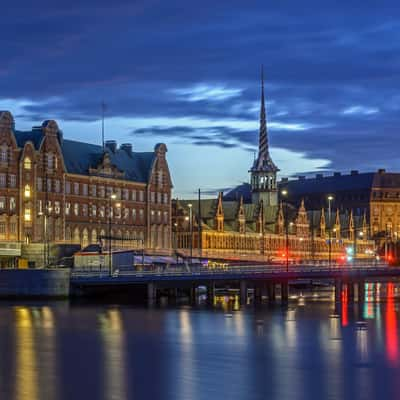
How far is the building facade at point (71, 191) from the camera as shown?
Answer: 16388cm

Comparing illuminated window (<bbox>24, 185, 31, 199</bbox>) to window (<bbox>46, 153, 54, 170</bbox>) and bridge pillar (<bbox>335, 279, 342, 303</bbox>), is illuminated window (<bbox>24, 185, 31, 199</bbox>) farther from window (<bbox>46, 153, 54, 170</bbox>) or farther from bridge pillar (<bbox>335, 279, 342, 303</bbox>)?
bridge pillar (<bbox>335, 279, 342, 303</bbox>)

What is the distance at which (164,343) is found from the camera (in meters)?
85.1

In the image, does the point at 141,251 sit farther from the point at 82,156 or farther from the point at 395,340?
the point at 395,340

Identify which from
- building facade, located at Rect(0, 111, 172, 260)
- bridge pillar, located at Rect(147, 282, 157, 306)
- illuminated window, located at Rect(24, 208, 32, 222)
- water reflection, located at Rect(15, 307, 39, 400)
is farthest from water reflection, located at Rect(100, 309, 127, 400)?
illuminated window, located at Rect(24, 208, 32, 222)

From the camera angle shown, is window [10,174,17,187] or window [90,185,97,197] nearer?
window [10,174,17,187]

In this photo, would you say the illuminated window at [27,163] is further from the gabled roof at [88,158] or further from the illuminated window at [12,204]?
the illuminated window at [12,204]

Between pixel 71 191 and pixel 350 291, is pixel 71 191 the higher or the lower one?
the higher one

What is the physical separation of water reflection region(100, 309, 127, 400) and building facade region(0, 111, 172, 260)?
53.4 m

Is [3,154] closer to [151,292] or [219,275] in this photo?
[151,292]

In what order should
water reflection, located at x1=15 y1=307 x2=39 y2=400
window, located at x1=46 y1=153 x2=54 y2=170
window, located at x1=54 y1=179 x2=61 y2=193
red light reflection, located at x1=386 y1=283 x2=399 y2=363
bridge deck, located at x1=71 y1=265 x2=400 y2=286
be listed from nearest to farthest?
water reflection, located at x1=15 y1=307 x2=39 y2=400 < red light reflection, located at x1=386 y1=283 x2=399 y2=363 < bridge deck, located at x1=71 y1=265 x2=400 y2=286 < window, located at x1=46 y1=153 x2=54 y2=170 < window, located at x1=54 y1=179 x2=61 y2=193

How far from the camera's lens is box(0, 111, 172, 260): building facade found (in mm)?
163875

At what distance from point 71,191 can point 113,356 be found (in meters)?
103

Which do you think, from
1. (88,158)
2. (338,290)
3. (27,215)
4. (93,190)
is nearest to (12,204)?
(27,215)

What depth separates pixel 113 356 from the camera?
76500 mm
